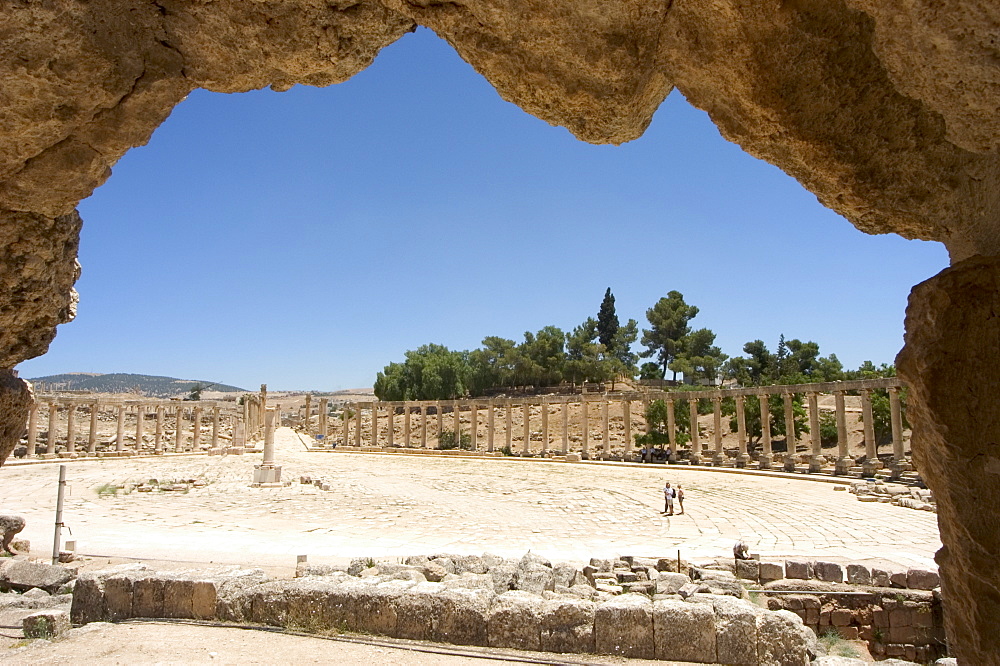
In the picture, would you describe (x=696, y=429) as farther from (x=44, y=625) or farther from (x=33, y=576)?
(x=44, y=625)

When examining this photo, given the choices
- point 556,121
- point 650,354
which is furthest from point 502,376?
point 556,121

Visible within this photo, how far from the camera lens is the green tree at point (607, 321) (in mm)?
94500

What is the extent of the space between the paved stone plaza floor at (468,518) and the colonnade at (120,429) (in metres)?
12.1

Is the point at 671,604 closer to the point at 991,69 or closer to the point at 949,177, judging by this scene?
the point at 949,177

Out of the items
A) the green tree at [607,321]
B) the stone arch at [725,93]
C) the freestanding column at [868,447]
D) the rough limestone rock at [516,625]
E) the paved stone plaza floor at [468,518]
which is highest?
the green tree at [607,321]

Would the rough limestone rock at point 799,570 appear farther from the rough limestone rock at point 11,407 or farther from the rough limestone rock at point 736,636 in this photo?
the rough limestone rock at point 11,407

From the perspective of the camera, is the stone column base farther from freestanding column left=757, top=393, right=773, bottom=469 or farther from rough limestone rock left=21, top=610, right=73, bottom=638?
freestanding column left=757, top=393, right=773, bottom=469

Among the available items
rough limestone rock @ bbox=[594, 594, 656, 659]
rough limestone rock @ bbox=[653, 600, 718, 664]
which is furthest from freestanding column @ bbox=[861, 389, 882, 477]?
rough limestone rock @ bbox=[594, 594, 656, 659]

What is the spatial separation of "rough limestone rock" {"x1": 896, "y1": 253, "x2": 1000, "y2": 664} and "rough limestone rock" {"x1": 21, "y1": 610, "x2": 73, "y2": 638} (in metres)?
9.15

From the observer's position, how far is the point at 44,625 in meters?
7.59

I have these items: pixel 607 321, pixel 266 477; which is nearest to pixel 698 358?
pixel 607 321

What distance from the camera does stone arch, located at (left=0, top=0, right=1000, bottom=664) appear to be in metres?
2.87

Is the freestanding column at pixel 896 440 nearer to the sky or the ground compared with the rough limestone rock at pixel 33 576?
nearer to the sky

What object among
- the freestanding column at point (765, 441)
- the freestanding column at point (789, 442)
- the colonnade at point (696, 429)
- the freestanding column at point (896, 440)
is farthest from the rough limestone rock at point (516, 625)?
the freestanding column at point (765, 441)
